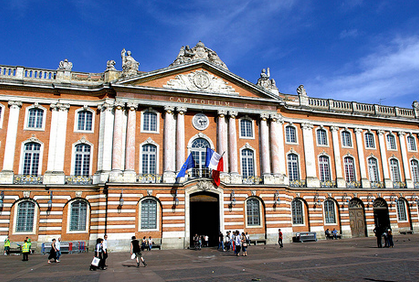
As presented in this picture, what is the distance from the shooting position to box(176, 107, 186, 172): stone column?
3237 cm

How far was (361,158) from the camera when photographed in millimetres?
40938

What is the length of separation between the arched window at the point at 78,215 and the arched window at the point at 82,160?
2.62 meters

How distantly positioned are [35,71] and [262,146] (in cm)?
2279

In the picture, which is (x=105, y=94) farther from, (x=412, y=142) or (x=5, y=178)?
(x=412, y=142)

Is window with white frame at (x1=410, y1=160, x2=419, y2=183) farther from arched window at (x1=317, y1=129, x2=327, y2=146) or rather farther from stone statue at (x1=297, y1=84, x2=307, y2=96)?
stone statue at (x1=297, y1=84, x2=307, y2=96)

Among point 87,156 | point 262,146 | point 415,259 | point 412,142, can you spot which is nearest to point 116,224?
point 87,156

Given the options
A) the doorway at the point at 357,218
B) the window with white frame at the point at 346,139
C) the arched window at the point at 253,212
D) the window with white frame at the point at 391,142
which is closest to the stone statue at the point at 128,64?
the arched window at the point at 253,212

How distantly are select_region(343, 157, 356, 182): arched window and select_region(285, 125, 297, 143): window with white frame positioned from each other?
6740 mm

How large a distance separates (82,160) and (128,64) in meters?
10.1

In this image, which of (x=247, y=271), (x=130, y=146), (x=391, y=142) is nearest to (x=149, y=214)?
(x=130, y=146)

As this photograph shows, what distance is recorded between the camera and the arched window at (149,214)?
30.5 metres

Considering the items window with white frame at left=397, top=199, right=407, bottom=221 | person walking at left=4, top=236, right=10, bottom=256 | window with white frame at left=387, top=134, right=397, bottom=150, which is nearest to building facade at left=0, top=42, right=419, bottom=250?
window with white frame at left=397, top=199, right=407, bottom=221

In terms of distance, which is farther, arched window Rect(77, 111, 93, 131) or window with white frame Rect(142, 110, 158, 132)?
window with white frame Rect(142, 110, 158, 132)

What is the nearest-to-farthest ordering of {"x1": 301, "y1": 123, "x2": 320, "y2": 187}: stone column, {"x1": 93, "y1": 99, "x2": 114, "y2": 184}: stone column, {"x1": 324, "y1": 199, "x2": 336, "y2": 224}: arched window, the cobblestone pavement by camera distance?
the cobblestone pavement, {"x1": 93, "y1": 99, "x2": 114, "y2": 184}: stone column, {"x1": 301, "y1": 123, "x2": 320, "y2": 187}: stone column, {"x1": 324, "y1": 199, "x2": 336, "y2": 224}: arched window
